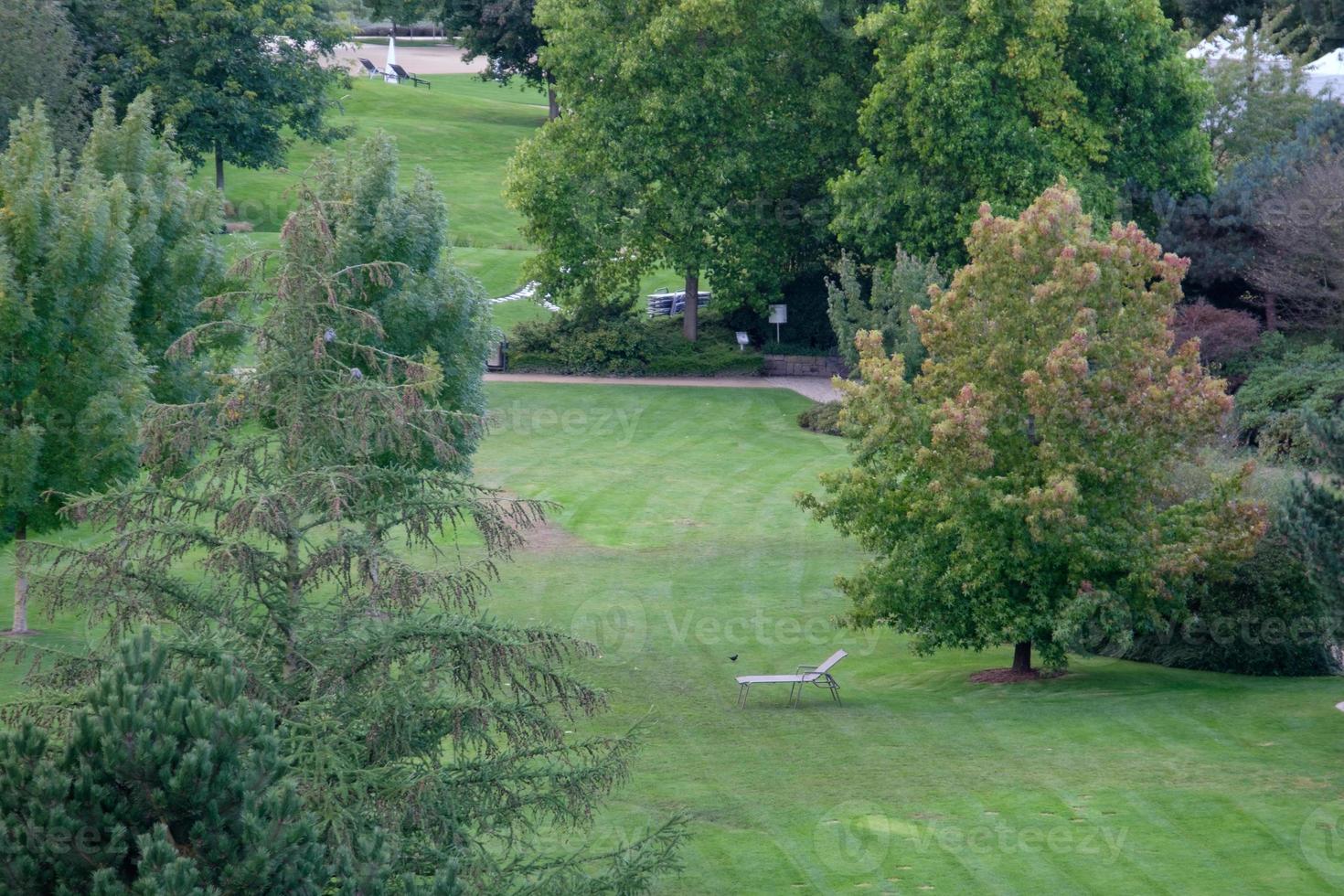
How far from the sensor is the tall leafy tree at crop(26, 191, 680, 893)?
10445mm

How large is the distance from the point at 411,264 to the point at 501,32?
50891 millimetres

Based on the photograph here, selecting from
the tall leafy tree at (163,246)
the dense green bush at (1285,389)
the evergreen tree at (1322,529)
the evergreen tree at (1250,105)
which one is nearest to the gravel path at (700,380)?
the dense green bush at (1285,389)

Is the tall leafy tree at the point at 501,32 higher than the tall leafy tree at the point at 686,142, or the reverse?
the tall leafy tree at the point at 501,32

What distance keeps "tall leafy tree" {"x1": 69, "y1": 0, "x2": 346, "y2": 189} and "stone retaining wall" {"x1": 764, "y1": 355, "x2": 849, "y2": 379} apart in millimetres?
18540

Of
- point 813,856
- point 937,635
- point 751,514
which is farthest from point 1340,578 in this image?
point 751,514

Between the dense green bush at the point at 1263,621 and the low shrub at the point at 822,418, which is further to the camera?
the low shrub at the point at 822,418

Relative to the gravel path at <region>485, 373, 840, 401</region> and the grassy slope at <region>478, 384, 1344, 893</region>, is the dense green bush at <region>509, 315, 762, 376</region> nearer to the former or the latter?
the gravel path at <region>485, 373, 840, 401</region>

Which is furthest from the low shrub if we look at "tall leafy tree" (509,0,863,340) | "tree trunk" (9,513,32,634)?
"tree trunk" (9,513,32,634)

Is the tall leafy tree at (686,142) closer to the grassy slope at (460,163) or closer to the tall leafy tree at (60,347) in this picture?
the grassy slope at (460,163)

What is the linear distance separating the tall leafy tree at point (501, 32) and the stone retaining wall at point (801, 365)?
2585 centimetres

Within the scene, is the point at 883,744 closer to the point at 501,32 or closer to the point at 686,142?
the point at 686,142

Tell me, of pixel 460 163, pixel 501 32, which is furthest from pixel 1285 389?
pixel 460 163

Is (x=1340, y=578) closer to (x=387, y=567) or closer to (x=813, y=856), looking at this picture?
(x=813, y=856)

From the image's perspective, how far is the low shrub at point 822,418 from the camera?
1689 inches
